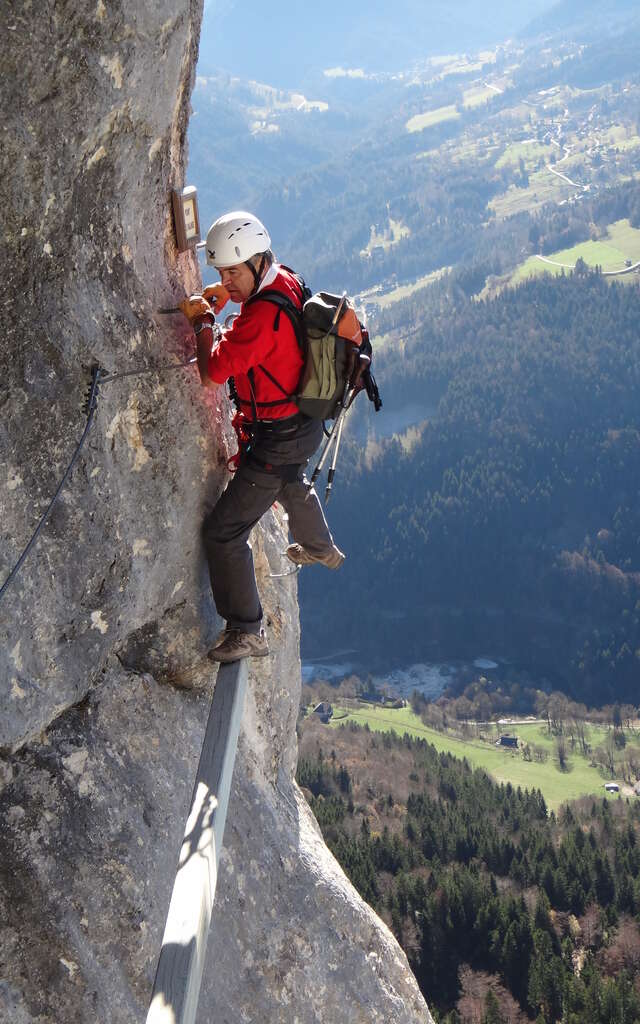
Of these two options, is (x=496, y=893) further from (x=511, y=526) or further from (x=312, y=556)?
(x=511, y=526)

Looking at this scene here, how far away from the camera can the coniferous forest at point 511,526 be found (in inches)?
6289

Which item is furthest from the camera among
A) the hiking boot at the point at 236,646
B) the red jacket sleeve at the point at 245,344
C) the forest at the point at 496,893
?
the forest at the point at 496,893

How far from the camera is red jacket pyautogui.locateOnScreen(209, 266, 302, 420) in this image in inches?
282

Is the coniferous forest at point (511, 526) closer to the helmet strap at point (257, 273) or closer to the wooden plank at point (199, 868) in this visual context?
the wooden plank at point (199, 868)

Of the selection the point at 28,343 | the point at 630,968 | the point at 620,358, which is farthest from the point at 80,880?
the point at 620,358

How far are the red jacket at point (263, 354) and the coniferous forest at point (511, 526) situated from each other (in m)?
145

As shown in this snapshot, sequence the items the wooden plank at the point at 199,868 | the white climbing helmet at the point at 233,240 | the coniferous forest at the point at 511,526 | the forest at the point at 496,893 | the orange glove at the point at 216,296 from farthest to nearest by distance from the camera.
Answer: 1. the coniferous forest at the point at 511,526
2. the forest at the point at 496,893
3. the orange glove at the point at 216,296
4. the white climbing helmet at the point at 233,240
5. the wooden plank at the point at 199,868

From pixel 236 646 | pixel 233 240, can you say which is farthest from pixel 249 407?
pixel 236 646

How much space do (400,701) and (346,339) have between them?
466 feet

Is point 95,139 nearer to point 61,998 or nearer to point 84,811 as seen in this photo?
point 84,811

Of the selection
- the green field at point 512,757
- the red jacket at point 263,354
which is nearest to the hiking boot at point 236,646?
the red jacket at point 263,354

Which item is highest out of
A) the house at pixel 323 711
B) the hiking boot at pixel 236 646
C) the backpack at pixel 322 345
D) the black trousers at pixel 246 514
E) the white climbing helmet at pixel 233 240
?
the white climbing helmet at pixel 233 240

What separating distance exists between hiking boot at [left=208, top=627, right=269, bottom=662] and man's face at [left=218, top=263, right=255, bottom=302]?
8.61ft

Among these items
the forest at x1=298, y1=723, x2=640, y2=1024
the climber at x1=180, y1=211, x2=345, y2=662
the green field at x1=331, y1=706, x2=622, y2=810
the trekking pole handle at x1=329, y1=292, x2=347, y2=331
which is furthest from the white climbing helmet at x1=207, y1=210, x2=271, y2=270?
the green field at x1=331, y1=706, x2=622, y2=810
